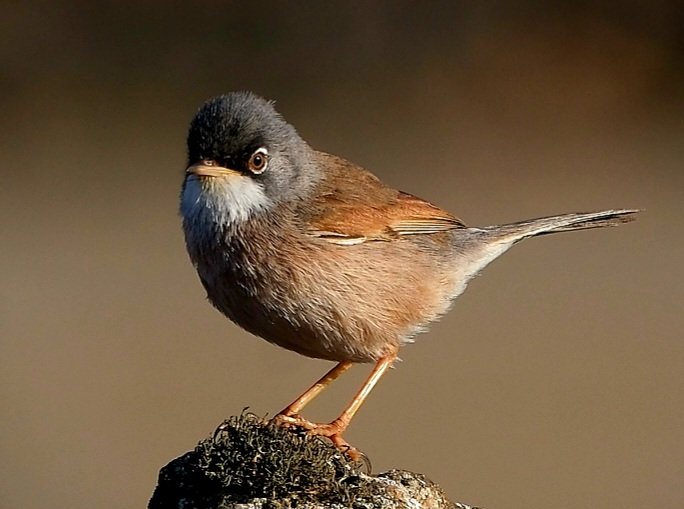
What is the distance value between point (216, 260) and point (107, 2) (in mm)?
10474

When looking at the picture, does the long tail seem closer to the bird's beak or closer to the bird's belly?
the bird's belly

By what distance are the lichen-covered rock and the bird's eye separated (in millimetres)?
1395

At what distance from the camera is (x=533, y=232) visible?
658 centimetres

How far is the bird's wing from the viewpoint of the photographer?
5.64m

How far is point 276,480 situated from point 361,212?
1869 millimetres

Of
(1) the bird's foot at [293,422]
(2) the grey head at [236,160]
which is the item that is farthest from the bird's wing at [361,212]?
(1) the bird's foot at [293,422]

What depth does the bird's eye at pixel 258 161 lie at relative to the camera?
5.50m

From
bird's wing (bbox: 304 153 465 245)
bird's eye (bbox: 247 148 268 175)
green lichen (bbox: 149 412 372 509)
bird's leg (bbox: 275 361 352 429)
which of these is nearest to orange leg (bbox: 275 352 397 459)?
bird's leg (bbox: 275 361 352 429)

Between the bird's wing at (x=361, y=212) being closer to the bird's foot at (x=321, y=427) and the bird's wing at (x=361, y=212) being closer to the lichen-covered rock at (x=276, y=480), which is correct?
the bird's foot at (x=321, y=427)

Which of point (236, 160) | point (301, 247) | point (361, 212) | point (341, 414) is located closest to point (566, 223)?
point (361, 212)

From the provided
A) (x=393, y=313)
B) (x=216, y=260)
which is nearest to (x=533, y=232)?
(x=393, y=313)

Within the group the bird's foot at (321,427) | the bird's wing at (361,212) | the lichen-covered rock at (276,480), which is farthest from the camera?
the bird's wing at (361,212)

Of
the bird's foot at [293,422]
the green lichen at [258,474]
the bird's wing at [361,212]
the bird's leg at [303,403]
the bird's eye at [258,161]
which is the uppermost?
the bird's wing at [361,212]

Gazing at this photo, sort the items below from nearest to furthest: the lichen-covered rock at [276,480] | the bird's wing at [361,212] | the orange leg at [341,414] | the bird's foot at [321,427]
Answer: the lichen-covered rock at [276,480] → the bird's foot at [321,427] → the orange leg at [341,414] → the bird's wing at [361,212]
